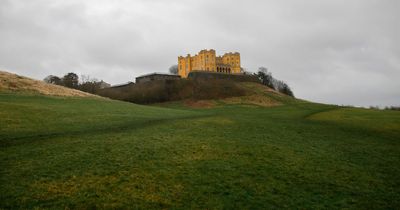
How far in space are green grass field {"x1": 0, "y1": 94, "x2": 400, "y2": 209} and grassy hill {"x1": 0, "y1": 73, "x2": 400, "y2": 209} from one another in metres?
0.05

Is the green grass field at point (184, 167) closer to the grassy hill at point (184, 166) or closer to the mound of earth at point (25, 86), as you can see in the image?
the grassy hill at point (184, 166)

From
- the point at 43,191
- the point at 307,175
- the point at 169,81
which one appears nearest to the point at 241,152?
the point at 307,175

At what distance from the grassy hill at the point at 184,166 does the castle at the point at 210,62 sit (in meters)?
72.6

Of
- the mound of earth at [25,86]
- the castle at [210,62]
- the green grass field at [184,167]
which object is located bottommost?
the green grass field at [184,167]

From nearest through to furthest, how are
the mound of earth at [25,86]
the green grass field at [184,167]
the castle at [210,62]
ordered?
the green grass field at [184,167] < the mound of earth at [25,86] < the castle at [210,62]

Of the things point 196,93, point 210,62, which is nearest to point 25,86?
point 196,93

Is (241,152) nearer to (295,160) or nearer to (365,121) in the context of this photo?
(295,160)

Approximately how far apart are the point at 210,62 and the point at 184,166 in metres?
84.9

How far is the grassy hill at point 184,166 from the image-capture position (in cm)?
1259

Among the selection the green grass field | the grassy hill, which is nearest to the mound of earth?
the grassy hill

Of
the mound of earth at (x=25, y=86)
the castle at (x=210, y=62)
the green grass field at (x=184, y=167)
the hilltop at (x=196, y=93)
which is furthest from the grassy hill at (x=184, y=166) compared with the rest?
the castle at (x=210, y=62)

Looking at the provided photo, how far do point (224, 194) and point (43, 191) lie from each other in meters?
7.21

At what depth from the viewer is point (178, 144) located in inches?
811

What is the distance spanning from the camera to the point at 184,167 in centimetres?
1616
